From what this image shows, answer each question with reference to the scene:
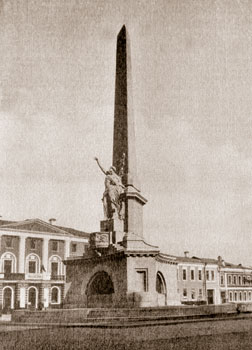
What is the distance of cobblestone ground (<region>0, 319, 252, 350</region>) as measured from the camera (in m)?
8.80

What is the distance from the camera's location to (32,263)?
48.2 m

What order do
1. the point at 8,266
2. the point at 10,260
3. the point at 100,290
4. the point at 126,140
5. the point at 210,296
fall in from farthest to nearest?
the point at 210,296, the point at 10,260, the point at 8,266, the point at 126,140, the point at 100,290

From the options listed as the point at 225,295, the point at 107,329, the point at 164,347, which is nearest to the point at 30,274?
the point at 225,295

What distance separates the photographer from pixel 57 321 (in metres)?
15.3

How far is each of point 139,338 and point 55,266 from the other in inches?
1621

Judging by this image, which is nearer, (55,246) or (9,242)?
(9,242)

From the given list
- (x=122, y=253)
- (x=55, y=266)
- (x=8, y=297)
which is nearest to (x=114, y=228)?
(x=122, y=253)

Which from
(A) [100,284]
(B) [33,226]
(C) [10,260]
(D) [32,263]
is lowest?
(A) [100,284]

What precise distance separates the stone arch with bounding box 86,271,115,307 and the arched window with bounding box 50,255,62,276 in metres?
32.1

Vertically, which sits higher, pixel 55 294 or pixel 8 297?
pixel 55 294

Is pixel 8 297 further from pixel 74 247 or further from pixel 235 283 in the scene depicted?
pixel 235 283

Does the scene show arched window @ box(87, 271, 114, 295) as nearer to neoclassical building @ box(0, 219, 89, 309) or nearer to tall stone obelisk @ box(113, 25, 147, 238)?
tall stone obelisk @ box(113, 25, 147, 238)

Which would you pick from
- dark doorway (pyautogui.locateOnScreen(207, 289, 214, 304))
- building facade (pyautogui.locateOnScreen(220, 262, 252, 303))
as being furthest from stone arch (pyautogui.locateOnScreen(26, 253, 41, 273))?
building facade (pyautogui.locateOnScreen(220, 262, 252, 303))

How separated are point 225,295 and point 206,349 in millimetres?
54171
